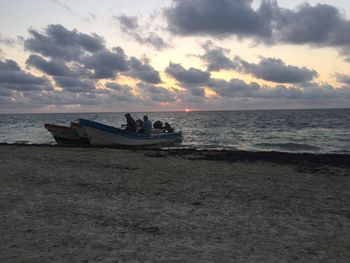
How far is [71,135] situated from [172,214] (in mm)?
20436

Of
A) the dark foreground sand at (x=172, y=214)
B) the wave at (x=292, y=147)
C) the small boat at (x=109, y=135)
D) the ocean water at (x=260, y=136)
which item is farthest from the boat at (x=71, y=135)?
the wave at (x=292, y=147)

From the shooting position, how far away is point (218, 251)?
555 centimetres

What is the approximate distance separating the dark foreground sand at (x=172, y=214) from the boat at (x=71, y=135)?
1174 centimetres

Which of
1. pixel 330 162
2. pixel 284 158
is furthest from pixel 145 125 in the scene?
pixel 330 162

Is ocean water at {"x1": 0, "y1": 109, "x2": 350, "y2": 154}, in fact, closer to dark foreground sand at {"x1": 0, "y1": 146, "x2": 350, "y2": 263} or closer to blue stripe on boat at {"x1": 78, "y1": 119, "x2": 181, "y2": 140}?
blue stripe on boat at {"x1": 78, "y1": 119, "x2": 181, "y2": 140}

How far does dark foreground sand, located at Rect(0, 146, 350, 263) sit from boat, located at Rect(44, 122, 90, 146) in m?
11.7

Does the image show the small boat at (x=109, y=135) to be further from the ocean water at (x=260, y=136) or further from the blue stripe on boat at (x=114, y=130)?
the ocean water at (x=260, y=136)

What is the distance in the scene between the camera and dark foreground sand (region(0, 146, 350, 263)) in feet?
18.1

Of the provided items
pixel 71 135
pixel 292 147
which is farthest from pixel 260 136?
pixel 71 135

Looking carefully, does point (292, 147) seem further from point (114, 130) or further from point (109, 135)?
point (109, 135)

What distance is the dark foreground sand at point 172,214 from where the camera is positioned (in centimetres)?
552

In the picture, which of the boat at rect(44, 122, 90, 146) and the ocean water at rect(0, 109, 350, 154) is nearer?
the boat at rect(44, 122, 90, 146)

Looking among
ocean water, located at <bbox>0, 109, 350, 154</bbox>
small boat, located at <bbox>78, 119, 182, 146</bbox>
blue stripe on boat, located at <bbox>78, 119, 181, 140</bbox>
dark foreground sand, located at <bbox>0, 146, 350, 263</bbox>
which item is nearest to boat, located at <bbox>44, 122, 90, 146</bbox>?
small boat, located at <bbox>78, 119, 182, 146</bbox>

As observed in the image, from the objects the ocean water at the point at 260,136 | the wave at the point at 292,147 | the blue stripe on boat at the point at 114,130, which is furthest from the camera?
the ocean water at the point at 260,136
